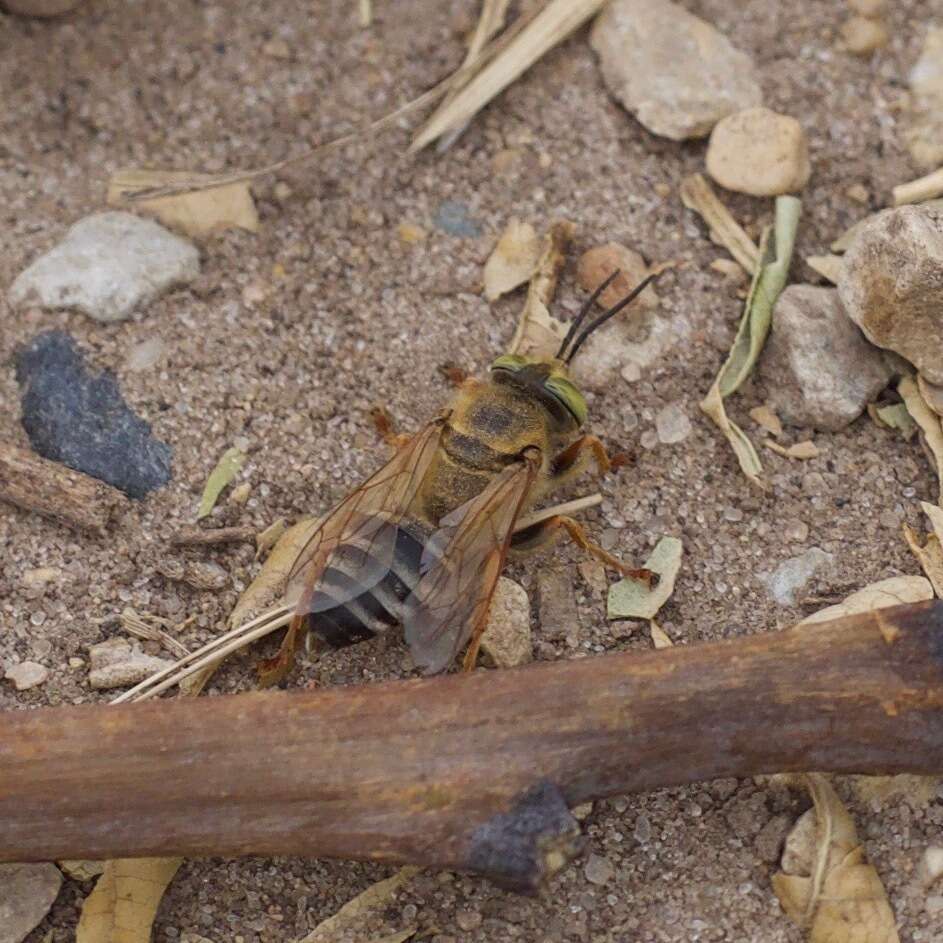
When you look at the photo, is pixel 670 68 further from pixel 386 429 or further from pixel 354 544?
pixel 354 544

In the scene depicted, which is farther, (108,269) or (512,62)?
(512,62)

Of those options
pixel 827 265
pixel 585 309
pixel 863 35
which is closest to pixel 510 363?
pixel 585 309

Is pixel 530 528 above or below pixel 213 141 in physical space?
below

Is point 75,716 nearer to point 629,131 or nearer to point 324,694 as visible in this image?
point 324,694

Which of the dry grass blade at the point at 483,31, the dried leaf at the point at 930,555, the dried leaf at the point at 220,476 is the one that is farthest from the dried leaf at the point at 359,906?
the dry grass blade at the point at 483,31

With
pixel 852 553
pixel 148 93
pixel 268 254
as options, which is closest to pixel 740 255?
pixel 852 553
